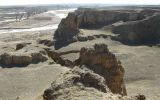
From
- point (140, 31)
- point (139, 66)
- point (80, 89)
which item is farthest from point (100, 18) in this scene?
point (80, 89)

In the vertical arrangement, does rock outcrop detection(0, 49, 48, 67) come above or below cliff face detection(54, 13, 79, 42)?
above

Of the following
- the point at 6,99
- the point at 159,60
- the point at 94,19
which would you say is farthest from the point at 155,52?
the point at 6,99

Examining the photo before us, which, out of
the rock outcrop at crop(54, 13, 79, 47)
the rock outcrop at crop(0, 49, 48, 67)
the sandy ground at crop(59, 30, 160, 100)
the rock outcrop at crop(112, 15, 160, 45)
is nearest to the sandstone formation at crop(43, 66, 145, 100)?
the sandy ground at crop(59, 30, 160, 100)

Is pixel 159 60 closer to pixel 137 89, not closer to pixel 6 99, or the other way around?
pixel 137 89

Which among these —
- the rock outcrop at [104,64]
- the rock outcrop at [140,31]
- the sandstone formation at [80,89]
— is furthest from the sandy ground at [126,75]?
the sandstone formation at [80,89]

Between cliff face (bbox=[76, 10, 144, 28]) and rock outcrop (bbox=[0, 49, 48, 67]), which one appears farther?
cliff face (bbox=[76, 10, 144, 28])

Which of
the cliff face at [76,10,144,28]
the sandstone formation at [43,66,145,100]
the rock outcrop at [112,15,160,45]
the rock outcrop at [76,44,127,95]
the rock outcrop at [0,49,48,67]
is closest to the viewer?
the sandstone formation at [43,66,145,100]

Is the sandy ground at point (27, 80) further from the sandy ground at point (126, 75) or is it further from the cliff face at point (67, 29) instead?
the cliff face at point (67, 29)

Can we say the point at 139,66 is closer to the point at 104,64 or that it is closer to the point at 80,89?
the point at 104,64

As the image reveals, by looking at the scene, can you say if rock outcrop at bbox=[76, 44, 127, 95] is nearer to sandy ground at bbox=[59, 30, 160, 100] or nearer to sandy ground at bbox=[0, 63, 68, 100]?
sandy ground at bbox=[0, 63, 68, 100]
